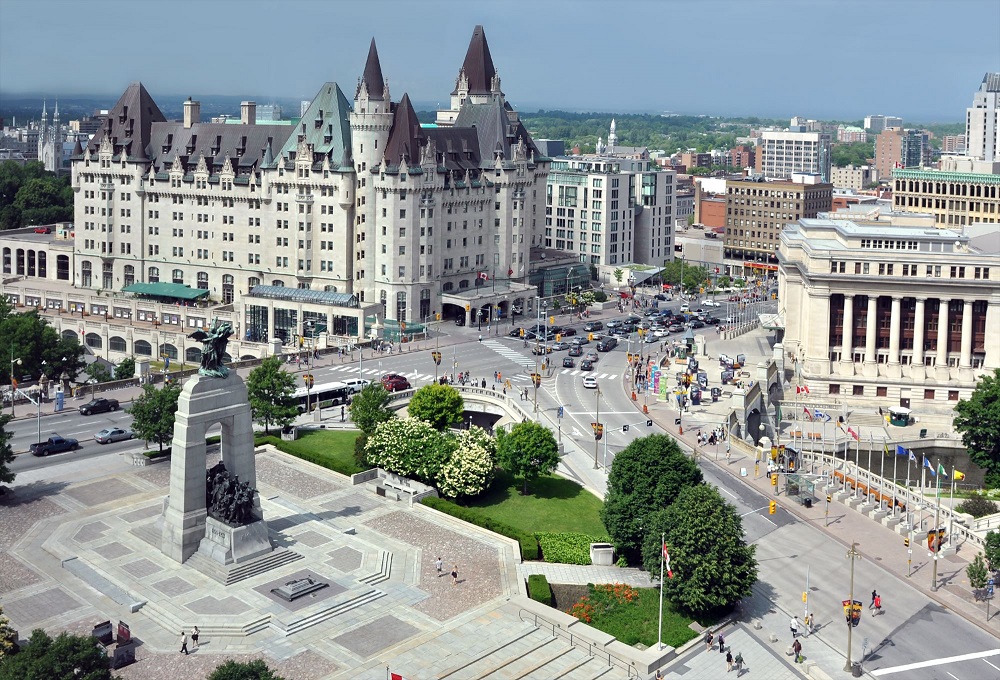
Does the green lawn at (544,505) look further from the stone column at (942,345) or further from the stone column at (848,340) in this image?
the stone column at (942,345)

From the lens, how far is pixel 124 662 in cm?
7094

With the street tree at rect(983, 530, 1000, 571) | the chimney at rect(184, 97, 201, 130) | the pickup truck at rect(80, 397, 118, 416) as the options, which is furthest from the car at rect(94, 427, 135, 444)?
the chimney at rect(184, 97, 201, 130)

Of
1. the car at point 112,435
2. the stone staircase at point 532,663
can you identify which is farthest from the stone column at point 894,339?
the car at point 112,435

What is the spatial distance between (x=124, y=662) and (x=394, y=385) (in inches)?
2629

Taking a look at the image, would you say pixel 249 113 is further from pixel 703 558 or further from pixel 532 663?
pixel 532 663

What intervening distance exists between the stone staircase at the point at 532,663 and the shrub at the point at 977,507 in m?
45.5

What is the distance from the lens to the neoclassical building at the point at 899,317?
466 ft

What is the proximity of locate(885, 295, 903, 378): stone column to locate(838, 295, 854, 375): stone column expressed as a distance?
416cm

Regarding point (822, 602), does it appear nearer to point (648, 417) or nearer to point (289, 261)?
point (648, 417)

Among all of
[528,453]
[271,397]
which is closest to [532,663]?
[528,453]

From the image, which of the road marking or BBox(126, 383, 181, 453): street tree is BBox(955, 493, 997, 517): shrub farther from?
BBox(126, 383, 181, 453): street tree

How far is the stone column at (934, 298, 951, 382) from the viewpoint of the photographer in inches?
5630

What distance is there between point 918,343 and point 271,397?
73184 mm

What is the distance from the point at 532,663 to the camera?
72.3m
